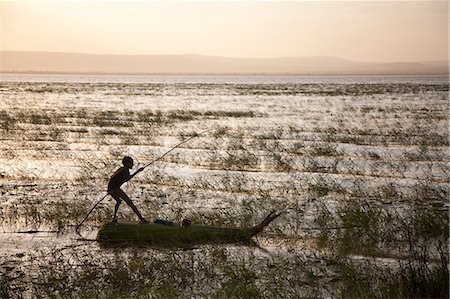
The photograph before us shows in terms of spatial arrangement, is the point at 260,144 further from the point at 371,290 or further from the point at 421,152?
the point at 371,290

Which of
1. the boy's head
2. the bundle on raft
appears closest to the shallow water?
the bundle on raft

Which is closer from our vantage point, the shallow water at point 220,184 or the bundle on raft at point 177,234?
the shallow water at point 220,184

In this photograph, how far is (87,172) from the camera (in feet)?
61.5

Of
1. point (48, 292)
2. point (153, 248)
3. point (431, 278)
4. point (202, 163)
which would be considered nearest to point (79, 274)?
point (48, 292)

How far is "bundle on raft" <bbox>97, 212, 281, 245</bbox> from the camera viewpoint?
428 inches

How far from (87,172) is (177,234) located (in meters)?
8.63

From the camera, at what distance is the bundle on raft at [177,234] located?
428 inches

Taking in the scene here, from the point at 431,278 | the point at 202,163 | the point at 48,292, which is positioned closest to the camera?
the point at 431,278

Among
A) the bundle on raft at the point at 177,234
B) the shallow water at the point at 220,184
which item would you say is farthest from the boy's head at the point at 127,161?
the shallow water at the point at 220,184

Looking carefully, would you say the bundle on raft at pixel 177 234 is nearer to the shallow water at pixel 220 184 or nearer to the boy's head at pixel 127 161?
the shallow water at pixel 220 184

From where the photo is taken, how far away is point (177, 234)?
35.6ft

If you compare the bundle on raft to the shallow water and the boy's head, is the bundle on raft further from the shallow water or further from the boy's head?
the boy's head

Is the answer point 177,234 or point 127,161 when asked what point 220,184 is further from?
point 127,161

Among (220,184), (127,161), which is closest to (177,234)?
(127,161)
